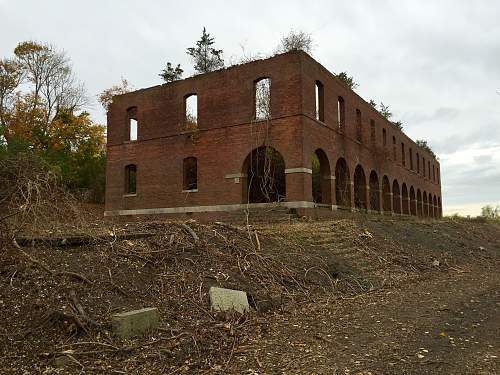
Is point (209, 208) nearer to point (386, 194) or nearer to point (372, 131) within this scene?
point (372, 131)

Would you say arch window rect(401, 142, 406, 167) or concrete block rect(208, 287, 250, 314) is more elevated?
arch window rect(401, 142, 406, 167)

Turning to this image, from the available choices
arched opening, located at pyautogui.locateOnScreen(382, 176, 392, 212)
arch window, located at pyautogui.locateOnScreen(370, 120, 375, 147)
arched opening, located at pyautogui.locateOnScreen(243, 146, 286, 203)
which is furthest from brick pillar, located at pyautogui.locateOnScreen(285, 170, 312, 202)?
arched opening, located at pyautogui.locateOnScreen(382, 176, 392, 212)

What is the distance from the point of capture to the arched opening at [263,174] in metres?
22.1

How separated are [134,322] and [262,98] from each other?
17.5 m

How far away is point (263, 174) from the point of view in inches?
940

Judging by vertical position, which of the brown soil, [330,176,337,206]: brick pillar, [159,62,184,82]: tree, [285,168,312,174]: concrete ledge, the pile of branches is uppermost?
[159,62,184,82]: tree

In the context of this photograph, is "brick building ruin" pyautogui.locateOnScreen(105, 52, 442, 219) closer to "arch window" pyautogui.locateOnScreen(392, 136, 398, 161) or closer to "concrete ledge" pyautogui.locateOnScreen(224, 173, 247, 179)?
"concrete ledge" pyautogui.locateOnScreen(224, 173, 247, 179)

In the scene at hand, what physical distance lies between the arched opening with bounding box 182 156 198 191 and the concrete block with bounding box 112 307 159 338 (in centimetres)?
1842

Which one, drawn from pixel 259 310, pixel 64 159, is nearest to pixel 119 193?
pixel 64 159

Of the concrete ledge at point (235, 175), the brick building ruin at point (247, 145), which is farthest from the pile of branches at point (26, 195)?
the concrete ledge at point (235, 175)

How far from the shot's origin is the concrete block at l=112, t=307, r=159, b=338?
18.8ft

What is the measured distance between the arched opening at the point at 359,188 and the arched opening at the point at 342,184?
226 centimetres

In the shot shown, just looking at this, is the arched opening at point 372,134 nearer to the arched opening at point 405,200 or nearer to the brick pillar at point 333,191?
Result: the brick pillar at point 333,191

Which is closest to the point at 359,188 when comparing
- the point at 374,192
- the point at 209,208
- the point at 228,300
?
the point at 374,192
